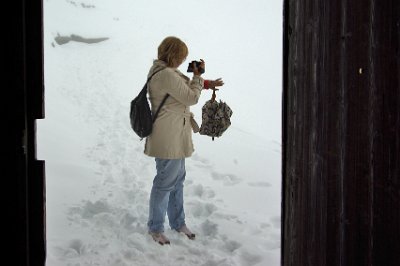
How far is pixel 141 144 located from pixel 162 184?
3880mm

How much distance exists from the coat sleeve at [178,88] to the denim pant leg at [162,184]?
450 mm

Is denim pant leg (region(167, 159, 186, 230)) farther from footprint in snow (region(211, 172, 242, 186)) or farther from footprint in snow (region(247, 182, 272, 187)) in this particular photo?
footprint in snow (region(247, 182, 272, 187))

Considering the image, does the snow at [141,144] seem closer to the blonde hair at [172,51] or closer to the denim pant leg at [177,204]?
the denim pant leg at [177,204]

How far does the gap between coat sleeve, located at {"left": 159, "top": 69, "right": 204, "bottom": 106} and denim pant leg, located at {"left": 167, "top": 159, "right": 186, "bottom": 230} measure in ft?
1.66

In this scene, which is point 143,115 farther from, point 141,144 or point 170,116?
point 141,144

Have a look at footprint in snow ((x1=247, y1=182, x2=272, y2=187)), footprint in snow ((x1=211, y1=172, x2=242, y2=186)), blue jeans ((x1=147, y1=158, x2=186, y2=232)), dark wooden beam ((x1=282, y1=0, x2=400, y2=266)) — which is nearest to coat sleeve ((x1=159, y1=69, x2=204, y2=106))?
blue jeans ((x1=147, y1=158, x2=186, y2=232))

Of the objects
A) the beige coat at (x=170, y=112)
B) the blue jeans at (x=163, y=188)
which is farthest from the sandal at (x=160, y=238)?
the beige coat at (x=170, y=112)

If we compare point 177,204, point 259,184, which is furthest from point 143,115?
point 259,184

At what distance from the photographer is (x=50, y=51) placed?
39.4ft

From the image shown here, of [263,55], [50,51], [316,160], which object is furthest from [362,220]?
[263,55]

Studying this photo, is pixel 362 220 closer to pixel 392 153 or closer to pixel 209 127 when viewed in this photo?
pixel 392 153

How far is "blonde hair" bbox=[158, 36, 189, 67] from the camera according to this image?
3519mm

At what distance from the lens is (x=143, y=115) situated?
352 centimetres

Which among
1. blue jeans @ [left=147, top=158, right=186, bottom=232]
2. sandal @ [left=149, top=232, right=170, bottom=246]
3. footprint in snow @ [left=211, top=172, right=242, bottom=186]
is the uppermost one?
blue jeans @ [left=147, top=158, right=186, bottom=232]
